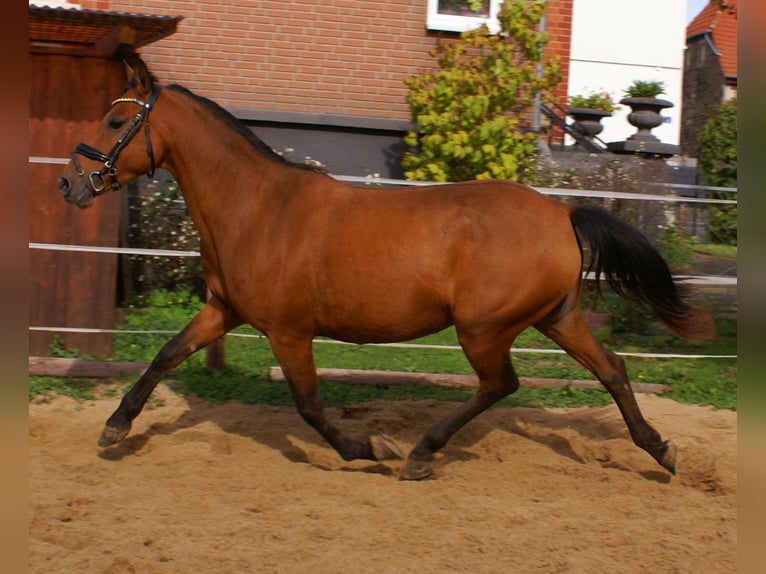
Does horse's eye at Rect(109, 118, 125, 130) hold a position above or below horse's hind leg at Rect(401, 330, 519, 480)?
above

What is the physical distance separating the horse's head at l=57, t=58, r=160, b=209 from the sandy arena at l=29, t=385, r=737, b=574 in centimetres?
152

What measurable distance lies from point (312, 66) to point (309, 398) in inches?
238

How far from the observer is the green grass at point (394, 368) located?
20.4 ft

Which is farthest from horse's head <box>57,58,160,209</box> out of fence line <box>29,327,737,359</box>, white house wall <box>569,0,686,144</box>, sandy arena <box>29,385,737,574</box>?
white house wall <box>569,0,686,144</box>

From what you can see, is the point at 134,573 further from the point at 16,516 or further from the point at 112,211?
the point at 112,211

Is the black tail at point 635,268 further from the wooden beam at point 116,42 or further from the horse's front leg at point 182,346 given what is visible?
the wooden beam at point 116,42

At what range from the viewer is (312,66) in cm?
984

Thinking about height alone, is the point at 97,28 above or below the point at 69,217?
above

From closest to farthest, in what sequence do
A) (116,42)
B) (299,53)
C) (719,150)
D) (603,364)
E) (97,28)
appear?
1. (603,364)
2. (116,42)
3. (97,28)
4. (299,53)
5. (719,150)

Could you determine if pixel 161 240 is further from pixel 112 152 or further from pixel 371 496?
pixel 371 496

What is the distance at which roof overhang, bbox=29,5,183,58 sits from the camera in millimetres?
6090

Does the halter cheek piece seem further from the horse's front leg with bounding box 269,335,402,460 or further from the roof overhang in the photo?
the roof overhang

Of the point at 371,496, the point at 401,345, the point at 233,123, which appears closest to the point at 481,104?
the point at 401,345

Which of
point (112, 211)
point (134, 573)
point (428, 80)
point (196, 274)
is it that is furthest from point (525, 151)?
point (134, 573)
